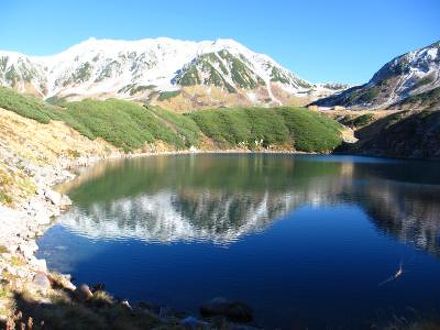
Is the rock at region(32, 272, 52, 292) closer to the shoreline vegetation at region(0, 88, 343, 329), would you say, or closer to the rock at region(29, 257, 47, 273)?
the shoreline vegetation at region(0, 88, 343, 329)

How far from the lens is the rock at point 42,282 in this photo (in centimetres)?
2818

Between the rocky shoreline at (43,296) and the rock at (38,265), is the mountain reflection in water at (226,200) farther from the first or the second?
the rock at (38,265)

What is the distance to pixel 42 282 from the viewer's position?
2912 cm

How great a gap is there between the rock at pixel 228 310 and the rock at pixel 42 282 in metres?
9.95

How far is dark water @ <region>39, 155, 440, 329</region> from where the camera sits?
1405 inches

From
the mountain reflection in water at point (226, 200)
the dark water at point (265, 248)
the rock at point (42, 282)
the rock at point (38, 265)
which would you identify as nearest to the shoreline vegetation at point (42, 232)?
the rock at point (42, 282)

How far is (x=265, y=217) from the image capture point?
6581 centimetres

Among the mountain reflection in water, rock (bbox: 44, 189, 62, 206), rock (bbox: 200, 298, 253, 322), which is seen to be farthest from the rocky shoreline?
rock (bbox: 44, 189, 62, 206)

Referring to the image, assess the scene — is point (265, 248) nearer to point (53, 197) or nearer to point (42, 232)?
point (42, 232)

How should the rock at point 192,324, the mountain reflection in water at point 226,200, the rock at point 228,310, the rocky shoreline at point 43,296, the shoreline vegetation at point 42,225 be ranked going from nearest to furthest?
1. the rocky shoreline at point 43,296
2. the shoreline vegetation at point 42,225
3. the rock at point 192,324
4. the rock at point 228,310
5. the mountain reflection in water at point 226,200

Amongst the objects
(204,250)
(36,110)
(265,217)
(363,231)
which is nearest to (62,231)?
A: (204,250)

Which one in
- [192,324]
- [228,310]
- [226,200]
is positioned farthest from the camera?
[226,200]

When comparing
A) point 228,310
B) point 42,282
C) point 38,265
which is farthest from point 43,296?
point 228,310

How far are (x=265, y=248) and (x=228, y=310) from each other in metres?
18.0
